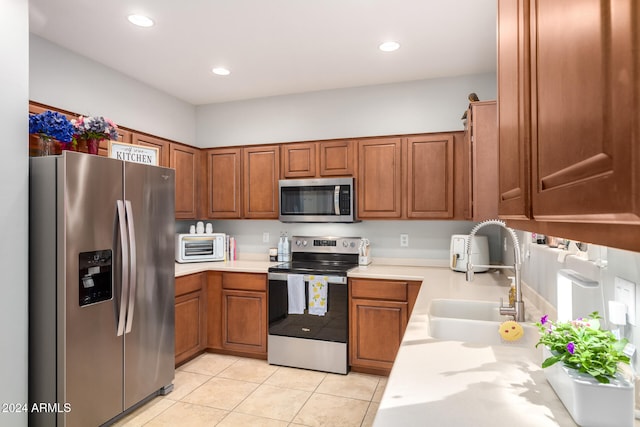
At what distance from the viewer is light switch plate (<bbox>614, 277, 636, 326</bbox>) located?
0.93 meters

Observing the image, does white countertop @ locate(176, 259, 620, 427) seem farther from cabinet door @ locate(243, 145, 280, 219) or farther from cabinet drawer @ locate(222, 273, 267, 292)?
cabinet door @ locate(243, 145, 280, 219)

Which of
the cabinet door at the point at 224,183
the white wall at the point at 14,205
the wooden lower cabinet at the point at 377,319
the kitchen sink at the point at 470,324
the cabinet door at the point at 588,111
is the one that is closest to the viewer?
the cabinet door at the point at 588,111

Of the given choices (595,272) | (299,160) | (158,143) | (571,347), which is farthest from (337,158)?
(571,347)

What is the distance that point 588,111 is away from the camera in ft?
1.45

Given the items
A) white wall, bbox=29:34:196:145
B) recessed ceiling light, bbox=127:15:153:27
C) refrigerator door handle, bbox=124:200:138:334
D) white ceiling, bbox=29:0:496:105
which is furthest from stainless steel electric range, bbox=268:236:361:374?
recessed ceiling light, bbox=127:15:153:27

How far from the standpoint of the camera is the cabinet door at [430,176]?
10.5 ft

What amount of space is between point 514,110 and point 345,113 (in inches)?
114

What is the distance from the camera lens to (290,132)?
385cm

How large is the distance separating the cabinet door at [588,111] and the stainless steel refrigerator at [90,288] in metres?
2.20

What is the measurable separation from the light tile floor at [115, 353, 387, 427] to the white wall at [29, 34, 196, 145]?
222cm

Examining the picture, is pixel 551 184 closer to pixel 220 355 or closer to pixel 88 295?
pixel 88 295

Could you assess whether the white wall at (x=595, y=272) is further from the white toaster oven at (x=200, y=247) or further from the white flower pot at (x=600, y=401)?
the white toaster oven at (x=200, y=247)

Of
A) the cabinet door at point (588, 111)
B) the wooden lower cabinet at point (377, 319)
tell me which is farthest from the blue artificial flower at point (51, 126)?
the cabinet door at point (588, 111)

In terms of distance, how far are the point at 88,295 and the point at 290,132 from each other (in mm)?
2368
